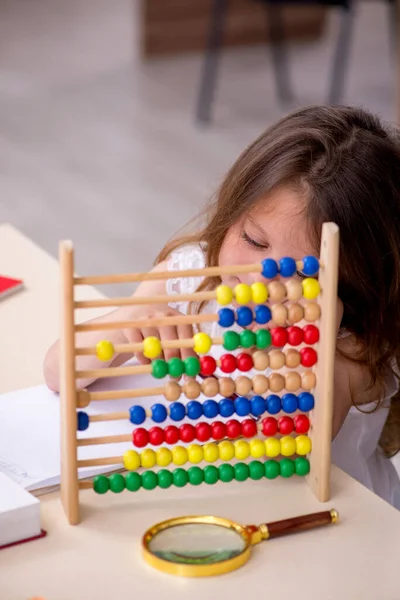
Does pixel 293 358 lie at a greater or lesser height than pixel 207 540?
greater

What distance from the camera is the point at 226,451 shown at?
1.14m

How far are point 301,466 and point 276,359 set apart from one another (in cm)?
13

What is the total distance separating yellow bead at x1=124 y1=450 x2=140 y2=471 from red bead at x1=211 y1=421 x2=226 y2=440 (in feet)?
0.30

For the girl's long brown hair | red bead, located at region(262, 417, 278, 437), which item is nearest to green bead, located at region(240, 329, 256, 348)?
red bead, located at region(262, 417, 278, 437)

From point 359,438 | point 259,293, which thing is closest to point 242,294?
point 259,293

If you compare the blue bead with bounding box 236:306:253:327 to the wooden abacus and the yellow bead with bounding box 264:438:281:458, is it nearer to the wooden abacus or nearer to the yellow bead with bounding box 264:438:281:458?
the wooden abacus

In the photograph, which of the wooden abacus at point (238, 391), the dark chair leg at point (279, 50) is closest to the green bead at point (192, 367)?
the wooden abacus at point (238, 391)

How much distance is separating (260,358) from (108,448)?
0.22m

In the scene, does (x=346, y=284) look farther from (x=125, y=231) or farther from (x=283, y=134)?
(x=125, y=231)

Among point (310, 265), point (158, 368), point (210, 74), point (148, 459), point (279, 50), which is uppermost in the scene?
point (279, 50)

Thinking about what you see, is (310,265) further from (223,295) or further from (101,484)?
(101,484)

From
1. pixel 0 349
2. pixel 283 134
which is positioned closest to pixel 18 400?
pixel 0 349

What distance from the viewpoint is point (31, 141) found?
4.36 m

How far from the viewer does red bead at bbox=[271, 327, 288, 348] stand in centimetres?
113
